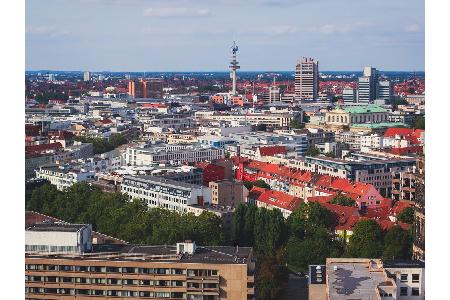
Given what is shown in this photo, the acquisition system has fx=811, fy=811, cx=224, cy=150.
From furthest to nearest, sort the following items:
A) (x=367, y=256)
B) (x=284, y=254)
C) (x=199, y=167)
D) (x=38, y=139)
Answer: (x=38, y=139) < (x=199, y=167) < (x=284, y=254) < (x=367, y=256)

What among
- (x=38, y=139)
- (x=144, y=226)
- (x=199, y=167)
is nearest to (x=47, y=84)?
(x=38, y=139)

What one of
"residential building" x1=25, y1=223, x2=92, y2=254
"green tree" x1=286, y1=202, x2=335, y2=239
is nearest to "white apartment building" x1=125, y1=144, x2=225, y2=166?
"green tree" x1=286, y1=202, x2=335, y2=239

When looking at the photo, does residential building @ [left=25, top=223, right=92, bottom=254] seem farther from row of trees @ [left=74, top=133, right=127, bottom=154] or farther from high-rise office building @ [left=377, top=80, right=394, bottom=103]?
high-rise office building @ [left=377, top=80, right=394, bottom=103]

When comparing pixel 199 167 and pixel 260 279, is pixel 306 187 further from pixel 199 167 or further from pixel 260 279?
pixel 260 279

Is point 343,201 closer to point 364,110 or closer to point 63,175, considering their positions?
point 63,175

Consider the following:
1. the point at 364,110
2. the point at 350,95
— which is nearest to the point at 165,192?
the point at 364,110
